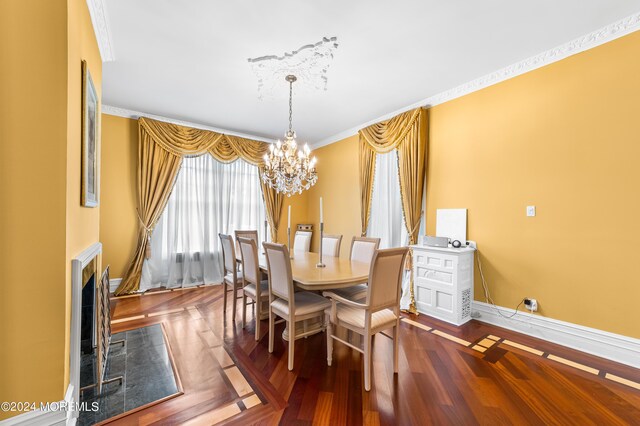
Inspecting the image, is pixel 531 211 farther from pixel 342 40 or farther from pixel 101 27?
pixel 101 27

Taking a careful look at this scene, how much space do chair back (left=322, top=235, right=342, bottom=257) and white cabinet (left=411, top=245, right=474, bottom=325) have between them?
3.13 feet

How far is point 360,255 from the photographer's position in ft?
10.2

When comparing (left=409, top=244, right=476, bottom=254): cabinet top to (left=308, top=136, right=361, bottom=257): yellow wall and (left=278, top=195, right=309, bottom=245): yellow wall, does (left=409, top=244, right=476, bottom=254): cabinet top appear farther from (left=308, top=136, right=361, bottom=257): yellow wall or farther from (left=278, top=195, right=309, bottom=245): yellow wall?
(left=278, top=195, right=309, bottom=245): yellow wall

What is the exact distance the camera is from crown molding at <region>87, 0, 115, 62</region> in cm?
203

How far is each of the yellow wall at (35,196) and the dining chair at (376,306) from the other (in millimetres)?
1655

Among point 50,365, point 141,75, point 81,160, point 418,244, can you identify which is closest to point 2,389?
point 50,365

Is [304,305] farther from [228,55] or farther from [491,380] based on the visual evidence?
[228,55]

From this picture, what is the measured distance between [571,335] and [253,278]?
10.1 feet

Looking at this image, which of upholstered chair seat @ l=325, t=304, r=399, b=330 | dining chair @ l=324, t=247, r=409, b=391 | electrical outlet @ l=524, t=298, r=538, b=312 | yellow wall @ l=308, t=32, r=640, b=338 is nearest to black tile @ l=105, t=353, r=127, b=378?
dining chair @ l=324, t=247, r=409, b=391

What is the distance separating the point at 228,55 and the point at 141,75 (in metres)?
1.23

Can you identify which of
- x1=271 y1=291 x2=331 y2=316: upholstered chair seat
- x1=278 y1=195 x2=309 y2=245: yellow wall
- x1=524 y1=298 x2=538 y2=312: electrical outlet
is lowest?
x1=524 y1=298 x2=538 y2=312: electrical outlet

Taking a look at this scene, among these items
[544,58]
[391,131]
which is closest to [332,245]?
[391,131]

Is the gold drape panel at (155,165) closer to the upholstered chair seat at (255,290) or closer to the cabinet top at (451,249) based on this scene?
the upholstered chair seat at (255,290)

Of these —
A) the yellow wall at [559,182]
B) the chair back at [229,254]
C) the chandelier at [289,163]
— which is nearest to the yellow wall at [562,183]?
the yellow wall at [559,182]
